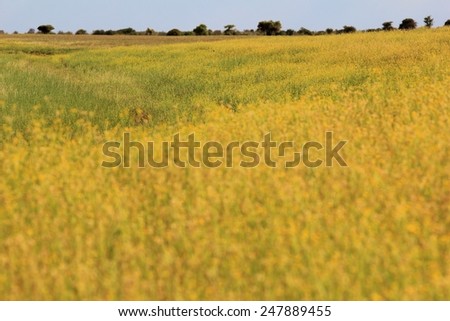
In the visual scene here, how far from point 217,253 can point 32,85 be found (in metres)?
11.0

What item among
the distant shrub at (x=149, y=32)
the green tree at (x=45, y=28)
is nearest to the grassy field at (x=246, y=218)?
the distant shrub at (x=149, y=32)

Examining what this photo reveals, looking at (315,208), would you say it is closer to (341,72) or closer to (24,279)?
(24,279)

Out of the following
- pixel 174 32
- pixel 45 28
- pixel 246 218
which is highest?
pixel 45 28

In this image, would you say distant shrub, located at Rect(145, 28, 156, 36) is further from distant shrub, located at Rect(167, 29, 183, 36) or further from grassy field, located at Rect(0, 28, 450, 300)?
grassy field, located at Rect(0, 28, 450, 300)

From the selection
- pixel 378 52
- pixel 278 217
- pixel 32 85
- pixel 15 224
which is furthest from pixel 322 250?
pixel 378 52

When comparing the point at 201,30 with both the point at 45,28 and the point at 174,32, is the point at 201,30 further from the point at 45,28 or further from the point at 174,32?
the point at 45,28

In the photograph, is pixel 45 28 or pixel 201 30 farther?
pixel 45 28

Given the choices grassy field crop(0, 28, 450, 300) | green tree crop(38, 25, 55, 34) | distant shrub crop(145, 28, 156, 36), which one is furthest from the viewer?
green tree crop(38, 25, 55, 34)

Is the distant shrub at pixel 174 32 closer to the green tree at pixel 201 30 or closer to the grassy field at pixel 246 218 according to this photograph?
the green tree at pixel 201 30

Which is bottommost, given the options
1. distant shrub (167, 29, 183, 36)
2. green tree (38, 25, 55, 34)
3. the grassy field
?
the grassy field

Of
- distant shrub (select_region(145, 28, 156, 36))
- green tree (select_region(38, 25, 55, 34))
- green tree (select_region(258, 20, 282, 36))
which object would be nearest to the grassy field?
green tree (select_region(258, 20, 282, 36))

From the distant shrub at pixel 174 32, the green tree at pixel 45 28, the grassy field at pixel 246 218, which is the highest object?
the green tree at pixel 45 28

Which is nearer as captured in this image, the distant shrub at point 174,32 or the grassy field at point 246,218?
the grassy field at point 246,218

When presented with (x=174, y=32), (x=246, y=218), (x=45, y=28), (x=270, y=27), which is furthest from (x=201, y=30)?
(x=246, y=218)
